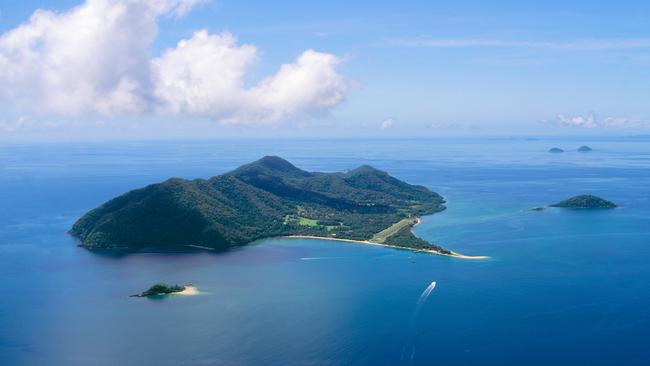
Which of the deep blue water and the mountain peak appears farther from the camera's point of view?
the mountain peak

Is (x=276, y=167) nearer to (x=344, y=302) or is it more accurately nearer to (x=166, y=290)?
(x=166, y=290)

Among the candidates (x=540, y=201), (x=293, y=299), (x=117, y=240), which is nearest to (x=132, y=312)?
(x=293, y=299)

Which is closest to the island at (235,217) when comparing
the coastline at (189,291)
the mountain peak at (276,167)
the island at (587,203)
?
the coastline at (189,291)

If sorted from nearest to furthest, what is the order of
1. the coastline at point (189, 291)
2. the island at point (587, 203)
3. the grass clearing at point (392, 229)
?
1. the coastline at point (189, 291)
2. the grass clearing at point (392, 229)
3. the island at point (587, 203)

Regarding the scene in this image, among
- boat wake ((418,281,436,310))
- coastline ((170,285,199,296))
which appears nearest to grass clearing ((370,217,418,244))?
boat wake ((418,281,436,310))

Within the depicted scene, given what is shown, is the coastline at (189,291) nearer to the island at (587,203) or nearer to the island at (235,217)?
the island at (235,217)

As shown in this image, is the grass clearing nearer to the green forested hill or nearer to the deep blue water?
the green forested hill

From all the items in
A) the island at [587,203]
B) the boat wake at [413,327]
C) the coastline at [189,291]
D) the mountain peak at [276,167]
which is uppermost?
the mountain peak at [276,167]

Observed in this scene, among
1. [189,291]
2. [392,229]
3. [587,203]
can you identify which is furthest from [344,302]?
[587,203]
